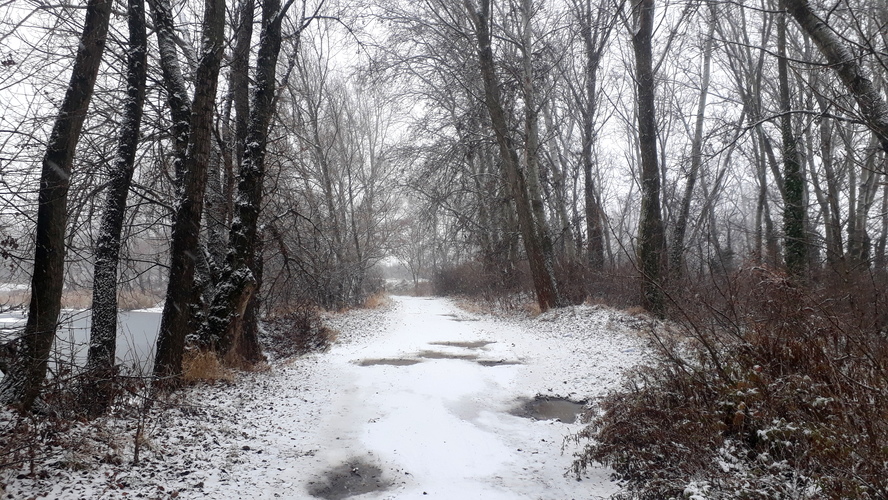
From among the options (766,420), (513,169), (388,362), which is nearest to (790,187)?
(513,169)

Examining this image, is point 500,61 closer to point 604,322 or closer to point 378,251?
point 604,322

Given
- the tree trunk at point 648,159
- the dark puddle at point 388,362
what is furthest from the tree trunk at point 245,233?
the tree trunk at point 648,159

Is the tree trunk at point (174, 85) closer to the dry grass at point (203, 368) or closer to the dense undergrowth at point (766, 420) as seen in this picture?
the dry grass at point (203, 368)

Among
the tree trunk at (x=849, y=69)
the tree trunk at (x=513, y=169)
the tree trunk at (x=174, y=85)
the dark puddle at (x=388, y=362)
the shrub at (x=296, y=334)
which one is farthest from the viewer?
the tree trunk at (x=513, y=169)

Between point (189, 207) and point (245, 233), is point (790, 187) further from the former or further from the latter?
point (189, 207)

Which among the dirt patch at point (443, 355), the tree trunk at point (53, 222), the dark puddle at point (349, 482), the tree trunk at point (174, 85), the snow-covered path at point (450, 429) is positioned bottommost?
the dark puddle at point (349, 482)

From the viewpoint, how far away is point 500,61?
14.4 m

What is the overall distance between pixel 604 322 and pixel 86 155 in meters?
9.52

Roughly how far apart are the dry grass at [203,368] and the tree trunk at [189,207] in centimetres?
16

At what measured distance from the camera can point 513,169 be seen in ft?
45.3

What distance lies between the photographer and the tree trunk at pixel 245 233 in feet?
23.9

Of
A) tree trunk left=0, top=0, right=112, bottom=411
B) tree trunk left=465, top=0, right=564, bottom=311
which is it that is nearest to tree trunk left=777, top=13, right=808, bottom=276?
tree trunk left=465, top=0, right=564, bottom=311

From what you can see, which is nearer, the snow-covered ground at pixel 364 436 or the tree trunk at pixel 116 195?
the snow-covered ground at pixel 364 436

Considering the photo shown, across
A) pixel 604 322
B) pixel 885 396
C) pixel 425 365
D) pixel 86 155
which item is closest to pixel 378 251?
pixel 604 322
